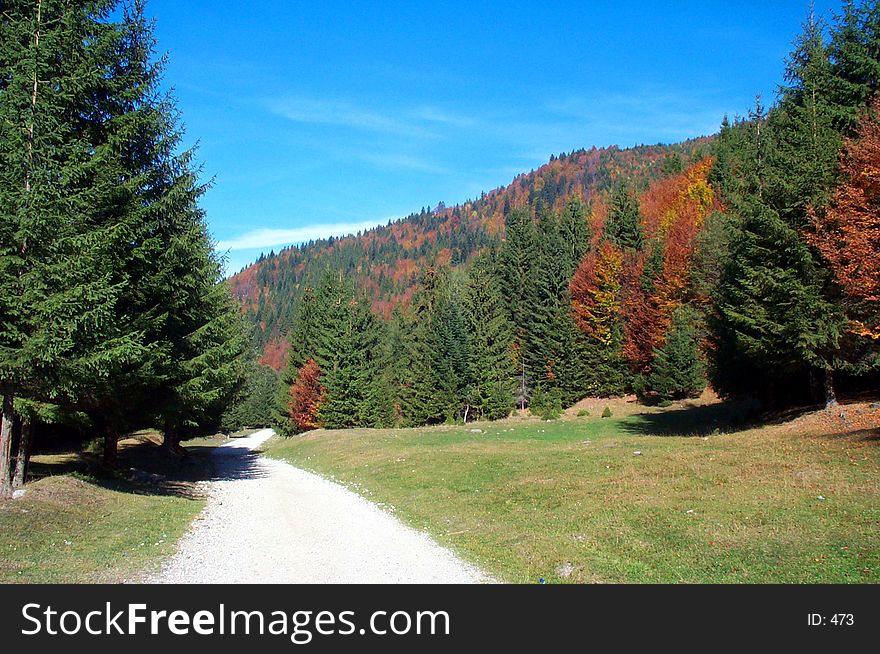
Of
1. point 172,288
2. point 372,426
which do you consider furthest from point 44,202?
point 372,426

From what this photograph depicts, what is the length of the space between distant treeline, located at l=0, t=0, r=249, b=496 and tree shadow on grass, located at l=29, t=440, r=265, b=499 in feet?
4.23

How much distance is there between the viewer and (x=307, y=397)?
55.0m

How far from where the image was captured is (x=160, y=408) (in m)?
19.6

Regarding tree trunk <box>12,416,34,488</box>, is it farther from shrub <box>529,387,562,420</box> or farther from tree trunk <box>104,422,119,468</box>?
shrub <box>529,387,562,420</box>

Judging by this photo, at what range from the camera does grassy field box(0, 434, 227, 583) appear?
29.2ft

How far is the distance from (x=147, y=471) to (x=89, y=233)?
13.4 meters

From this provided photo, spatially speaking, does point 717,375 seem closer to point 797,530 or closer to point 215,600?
point 797,530

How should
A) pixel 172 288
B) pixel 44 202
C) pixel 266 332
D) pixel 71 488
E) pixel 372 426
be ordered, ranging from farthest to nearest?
pixel 266 332 → pixel 372 426 → pixel 172 288 → pixel 71 488 → pixel 44 202

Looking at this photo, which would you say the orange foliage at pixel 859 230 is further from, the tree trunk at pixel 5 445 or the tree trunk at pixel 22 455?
the tree trunk at pixel 22 455

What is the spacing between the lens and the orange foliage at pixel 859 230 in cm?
1652

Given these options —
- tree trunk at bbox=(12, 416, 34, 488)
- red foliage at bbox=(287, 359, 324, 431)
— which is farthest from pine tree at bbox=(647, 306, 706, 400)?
tree trunk at bbox=(12, 416, 34, 488)

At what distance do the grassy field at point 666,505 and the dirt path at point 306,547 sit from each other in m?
0.84

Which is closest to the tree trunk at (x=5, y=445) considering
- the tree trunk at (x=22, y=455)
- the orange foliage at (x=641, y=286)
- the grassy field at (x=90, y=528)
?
the grassy field at (x=90, y=528)

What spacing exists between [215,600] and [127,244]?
503 inches
